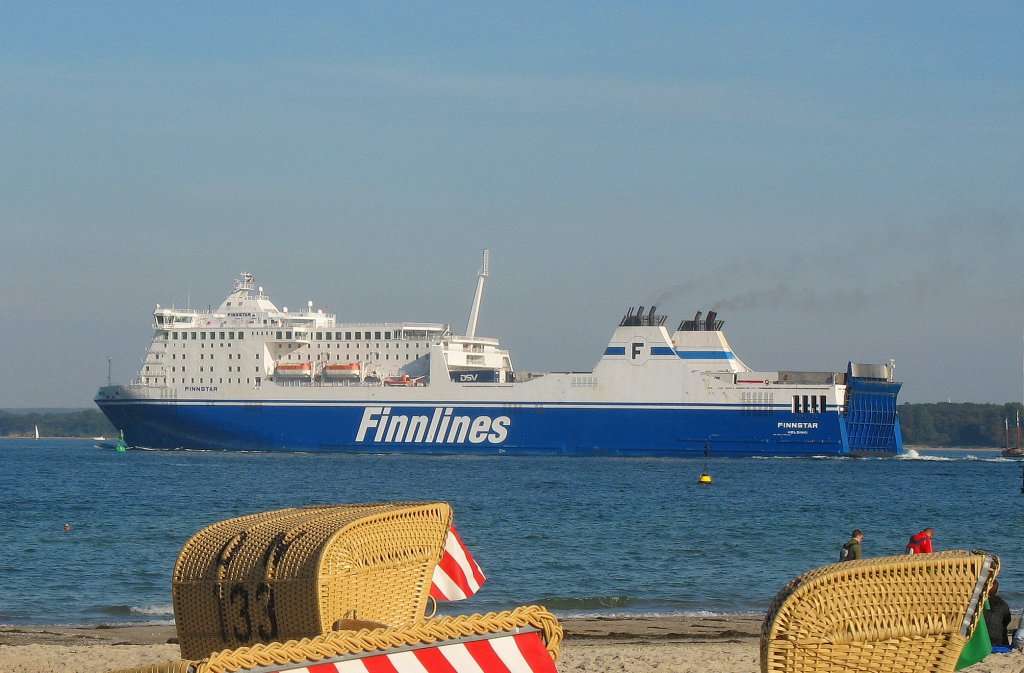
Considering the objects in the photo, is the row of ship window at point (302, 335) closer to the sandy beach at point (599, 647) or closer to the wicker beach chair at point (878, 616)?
the sandy beach at point (599, 647)

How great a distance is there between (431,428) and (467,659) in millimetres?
47469

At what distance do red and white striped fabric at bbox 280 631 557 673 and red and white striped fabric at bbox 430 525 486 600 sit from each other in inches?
91.0

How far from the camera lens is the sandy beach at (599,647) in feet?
33.1

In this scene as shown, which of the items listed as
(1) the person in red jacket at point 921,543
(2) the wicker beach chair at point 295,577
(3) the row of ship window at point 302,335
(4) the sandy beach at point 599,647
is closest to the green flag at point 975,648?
(2) the wicker beach chair at point 295,577

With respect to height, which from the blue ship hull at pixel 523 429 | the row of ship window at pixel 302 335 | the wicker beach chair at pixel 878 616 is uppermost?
the row of ship window at pixel 302 335

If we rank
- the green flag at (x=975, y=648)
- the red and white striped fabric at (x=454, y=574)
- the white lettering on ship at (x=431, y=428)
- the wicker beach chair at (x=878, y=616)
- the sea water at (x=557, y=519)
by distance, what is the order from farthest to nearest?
the white lettering on ship at (x=431, y=428) → the sea water at (x=557, y=519) → the red and white striped fabric at (x=454, y=574) → the green flag at (x=975, y=648) → the wicker beach chair at (x=878, y=616)

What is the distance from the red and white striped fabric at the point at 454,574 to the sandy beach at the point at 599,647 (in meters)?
3.91

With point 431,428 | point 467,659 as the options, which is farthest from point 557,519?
point 431,428

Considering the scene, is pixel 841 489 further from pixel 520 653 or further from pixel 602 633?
pixel 520 653

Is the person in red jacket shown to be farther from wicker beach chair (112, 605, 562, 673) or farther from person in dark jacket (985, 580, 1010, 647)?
wicker beach chair (112, 605, 562, 673)

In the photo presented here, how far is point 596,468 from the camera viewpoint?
144 ft

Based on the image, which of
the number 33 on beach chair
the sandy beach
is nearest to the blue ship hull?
the sandy beach

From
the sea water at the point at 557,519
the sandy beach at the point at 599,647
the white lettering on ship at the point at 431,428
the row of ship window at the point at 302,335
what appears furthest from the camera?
the row of ship window at the point at 302,335

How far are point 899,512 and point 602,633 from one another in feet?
60.2
